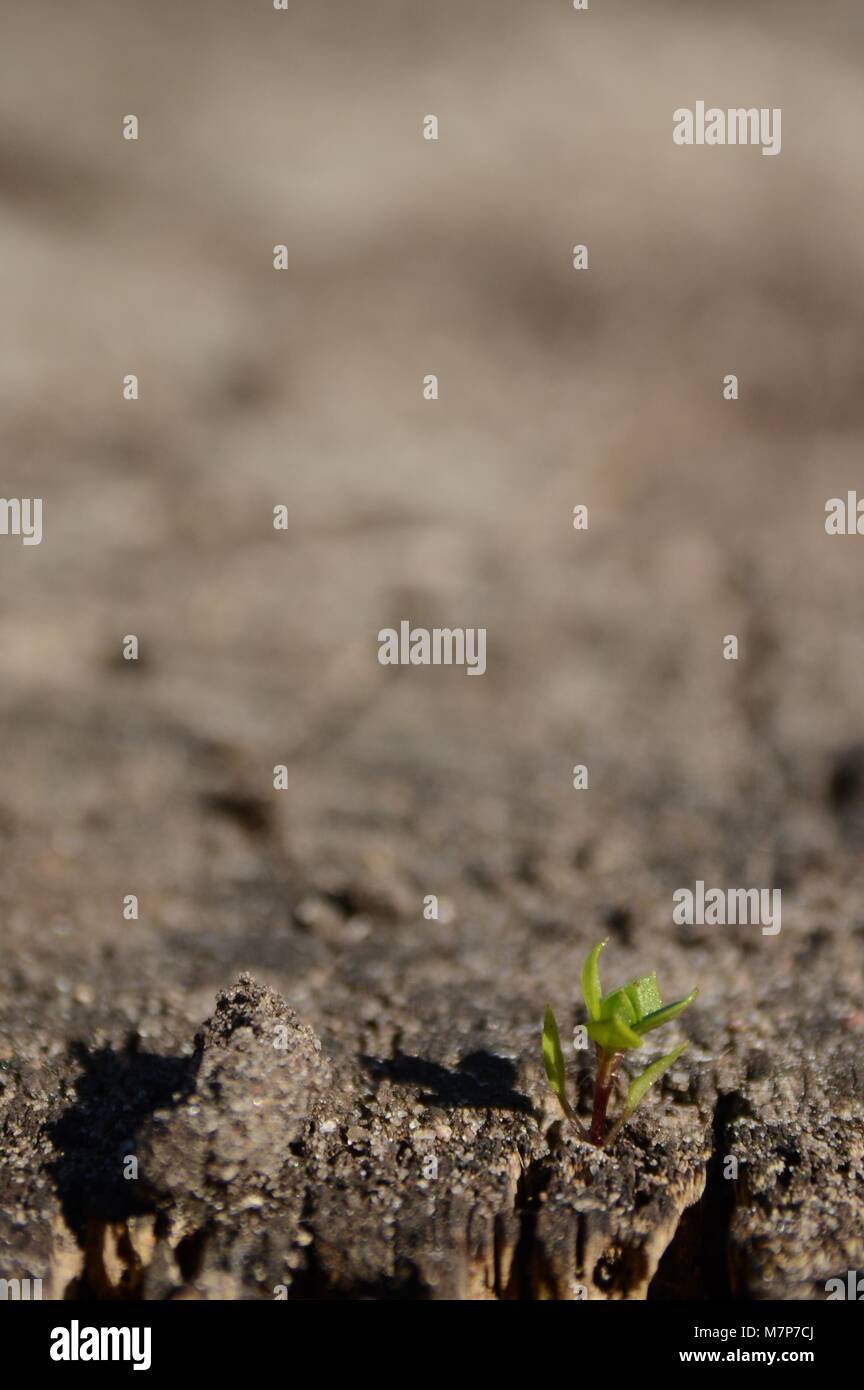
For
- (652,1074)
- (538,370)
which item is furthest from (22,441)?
(652,1074)

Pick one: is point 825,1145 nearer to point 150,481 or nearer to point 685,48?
point 150,481

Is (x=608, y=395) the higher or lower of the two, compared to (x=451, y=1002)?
higher

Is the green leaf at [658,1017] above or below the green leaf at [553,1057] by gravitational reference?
above

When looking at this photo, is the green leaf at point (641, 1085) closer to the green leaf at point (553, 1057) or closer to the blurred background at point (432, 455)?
the green leaf at point (553, 1057)

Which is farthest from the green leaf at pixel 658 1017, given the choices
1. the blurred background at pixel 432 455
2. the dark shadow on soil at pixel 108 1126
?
the blurred background at pixel 432 455

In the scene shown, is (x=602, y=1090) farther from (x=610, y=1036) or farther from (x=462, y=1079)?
(x=462, y=1079)

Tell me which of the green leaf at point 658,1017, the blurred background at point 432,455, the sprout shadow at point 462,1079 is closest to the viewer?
the green leaf at point 658,1017
